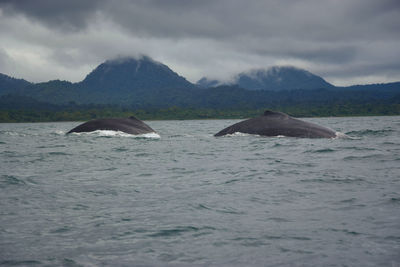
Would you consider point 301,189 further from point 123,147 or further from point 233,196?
point 123,147

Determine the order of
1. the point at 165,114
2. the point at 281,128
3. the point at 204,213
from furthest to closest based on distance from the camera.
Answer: the point at 165,114, the point at 281,128, the point at 204,213

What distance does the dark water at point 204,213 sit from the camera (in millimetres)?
5129

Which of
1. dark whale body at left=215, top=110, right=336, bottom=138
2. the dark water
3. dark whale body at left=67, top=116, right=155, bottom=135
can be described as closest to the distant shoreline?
dark whale body at left=67, top=116, right=155, bottom=135

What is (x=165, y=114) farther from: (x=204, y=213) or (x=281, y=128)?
(x=204, y=213)

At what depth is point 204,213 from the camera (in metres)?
7.19

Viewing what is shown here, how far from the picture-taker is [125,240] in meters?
5.71

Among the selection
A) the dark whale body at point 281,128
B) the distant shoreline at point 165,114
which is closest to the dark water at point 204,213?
the dark whale body at point 281,128

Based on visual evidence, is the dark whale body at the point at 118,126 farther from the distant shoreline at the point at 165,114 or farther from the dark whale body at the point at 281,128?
the distant shoreline at the point at 165,114

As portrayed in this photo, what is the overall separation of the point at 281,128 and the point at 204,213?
1497 centimetres

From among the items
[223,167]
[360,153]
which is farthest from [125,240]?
[360,153]

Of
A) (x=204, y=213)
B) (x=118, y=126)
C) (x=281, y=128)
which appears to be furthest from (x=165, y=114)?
(x=204, y=213)

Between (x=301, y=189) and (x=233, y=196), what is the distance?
5.39ft

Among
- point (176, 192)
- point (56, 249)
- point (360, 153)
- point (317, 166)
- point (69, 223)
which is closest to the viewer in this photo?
point (56, 249)

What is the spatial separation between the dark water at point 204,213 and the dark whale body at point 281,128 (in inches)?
260
